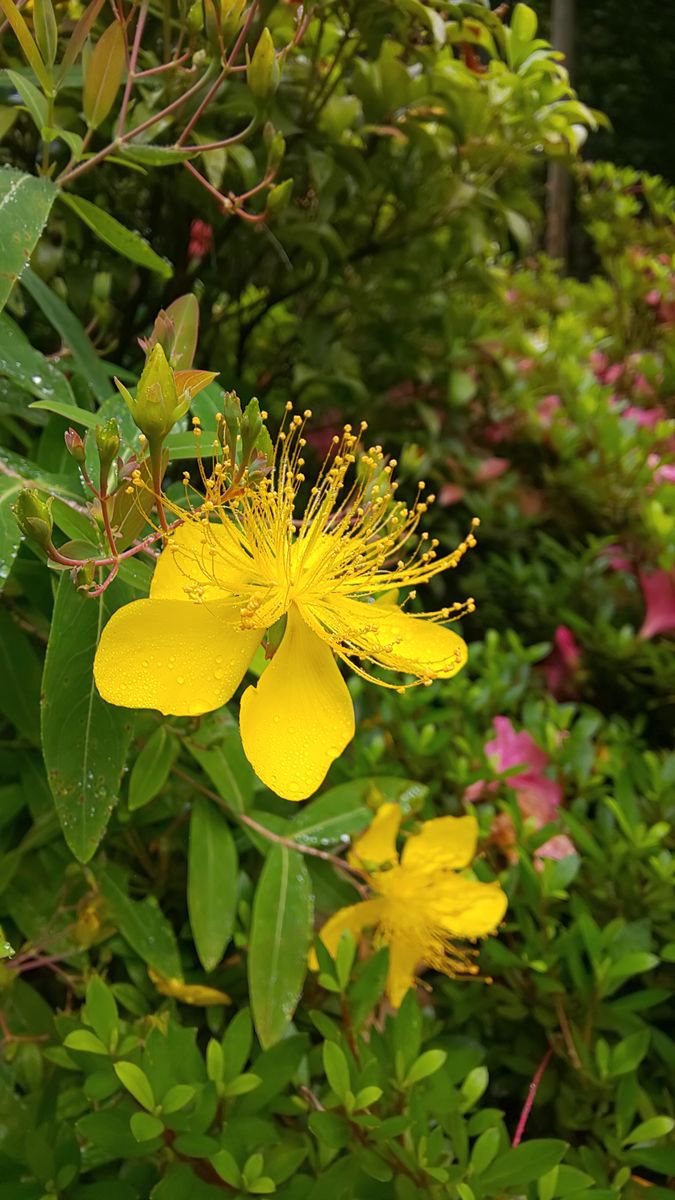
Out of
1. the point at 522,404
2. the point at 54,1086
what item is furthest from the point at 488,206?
the point at 54,1086

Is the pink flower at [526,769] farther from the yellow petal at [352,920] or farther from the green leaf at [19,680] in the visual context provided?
the green leaf at [19,680]

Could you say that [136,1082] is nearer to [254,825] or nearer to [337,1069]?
[337,1069]

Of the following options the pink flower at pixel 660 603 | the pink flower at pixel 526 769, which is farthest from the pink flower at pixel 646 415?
the pink flower at pixel 526 769

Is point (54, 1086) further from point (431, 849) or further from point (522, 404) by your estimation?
point (522, 404)

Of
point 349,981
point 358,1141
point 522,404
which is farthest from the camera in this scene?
point 522,404

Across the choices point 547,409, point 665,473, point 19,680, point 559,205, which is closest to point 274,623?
point 19,680

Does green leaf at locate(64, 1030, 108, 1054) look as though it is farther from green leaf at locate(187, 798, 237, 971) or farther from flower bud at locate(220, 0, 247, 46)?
flower bud at locate(220, 0, 247, 46)

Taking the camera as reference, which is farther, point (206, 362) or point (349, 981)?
point (206, 362)

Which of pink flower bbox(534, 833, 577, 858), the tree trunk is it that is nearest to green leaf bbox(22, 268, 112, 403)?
pink flower bbox(534, 833, 577, 858)
